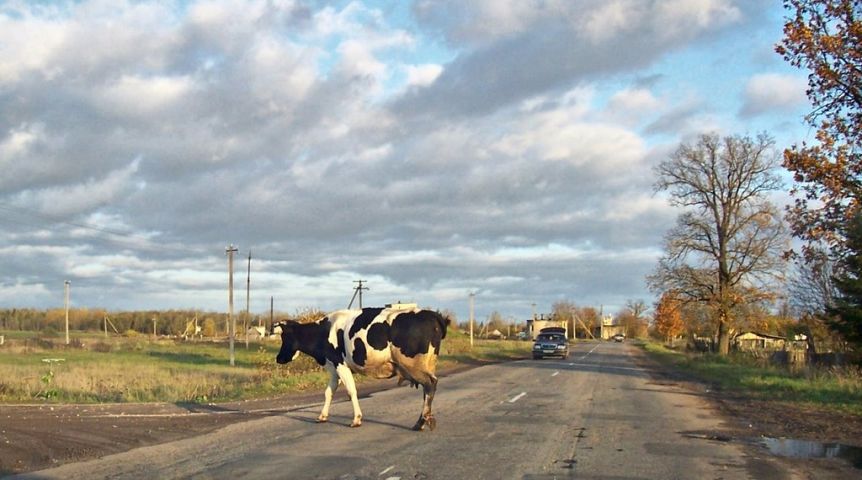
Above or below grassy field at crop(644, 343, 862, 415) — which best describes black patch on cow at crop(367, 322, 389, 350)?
above

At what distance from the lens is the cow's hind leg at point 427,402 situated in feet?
45.4

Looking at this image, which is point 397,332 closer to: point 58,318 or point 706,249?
point 706,249

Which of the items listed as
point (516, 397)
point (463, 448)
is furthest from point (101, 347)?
point (463, 448)

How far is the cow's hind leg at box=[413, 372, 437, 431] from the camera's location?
45.4 feet

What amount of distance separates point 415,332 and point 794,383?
57.4 feet

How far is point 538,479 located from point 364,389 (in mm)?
15332

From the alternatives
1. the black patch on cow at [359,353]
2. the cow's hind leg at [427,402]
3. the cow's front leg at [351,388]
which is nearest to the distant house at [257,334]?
the cow's front leg at [351,388]

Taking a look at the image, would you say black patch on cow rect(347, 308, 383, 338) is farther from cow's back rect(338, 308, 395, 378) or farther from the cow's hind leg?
the cow's hind leg

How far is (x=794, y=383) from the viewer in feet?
86.0

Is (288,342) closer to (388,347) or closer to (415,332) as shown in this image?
(388,347)

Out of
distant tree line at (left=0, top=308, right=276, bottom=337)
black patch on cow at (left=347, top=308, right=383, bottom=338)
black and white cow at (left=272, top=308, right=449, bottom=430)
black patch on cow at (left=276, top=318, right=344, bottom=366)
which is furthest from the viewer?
distant tree line at (left=0, top=308, right=276, bottom=337)

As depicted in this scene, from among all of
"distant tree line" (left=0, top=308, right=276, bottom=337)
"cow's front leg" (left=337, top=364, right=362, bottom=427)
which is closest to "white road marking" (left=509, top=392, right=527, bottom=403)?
"cow's front leg" (left=337, top=364, right=362, bottom=427)

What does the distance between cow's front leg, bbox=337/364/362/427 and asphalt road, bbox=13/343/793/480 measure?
0.31 m

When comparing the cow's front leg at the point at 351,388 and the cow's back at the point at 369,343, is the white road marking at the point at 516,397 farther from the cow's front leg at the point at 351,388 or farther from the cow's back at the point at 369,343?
the cow's front leg at the point at 351,388
